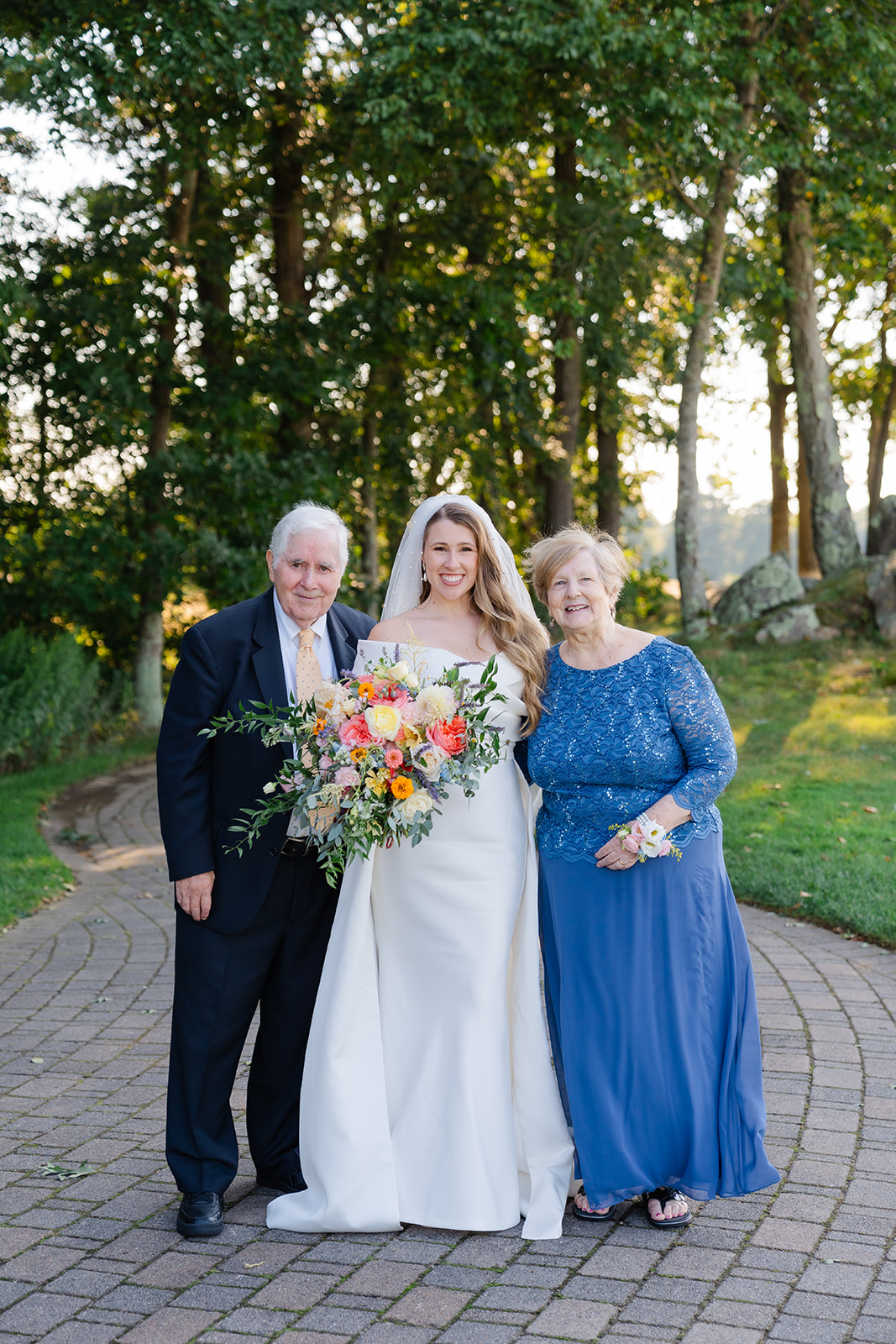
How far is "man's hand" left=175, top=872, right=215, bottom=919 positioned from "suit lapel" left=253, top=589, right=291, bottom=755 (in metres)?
0.48

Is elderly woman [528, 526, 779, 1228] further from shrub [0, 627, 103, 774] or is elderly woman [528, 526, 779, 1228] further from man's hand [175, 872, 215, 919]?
shrub [0, 627, 103, 774]

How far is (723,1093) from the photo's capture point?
3850 mm

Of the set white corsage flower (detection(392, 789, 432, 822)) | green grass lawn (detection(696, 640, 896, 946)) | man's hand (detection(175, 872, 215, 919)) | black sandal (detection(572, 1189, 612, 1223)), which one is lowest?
black sandal (detection(572, 1189, 612, 1223))

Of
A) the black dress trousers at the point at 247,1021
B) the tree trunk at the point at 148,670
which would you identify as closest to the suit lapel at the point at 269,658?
the black dress trousers at the point at 247,1021

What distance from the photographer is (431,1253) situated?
3625 millimetres

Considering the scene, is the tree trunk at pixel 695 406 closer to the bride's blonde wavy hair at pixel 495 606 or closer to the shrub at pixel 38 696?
A: the shrub at pixel 38 696

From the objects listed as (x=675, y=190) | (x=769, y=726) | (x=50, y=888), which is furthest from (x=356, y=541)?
(x=50, y=888)

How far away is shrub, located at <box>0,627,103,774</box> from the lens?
42.1 ft

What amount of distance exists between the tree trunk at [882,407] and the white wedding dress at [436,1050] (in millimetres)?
21451

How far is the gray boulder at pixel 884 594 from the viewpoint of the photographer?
1616 centimetres

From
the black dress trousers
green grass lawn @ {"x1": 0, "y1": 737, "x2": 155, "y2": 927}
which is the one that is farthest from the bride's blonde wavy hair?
green grass lawn @ {"x1": 0, "y1": 737, "x2": 155, "y2": 927}

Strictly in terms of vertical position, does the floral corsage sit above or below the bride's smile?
below

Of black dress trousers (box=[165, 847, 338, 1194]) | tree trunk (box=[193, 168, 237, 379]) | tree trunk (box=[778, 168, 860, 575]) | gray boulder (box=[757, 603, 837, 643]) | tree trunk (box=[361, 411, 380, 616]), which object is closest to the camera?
black dress trousers (box=[165, 847, 338, 1194])

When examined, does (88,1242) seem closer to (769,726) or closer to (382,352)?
(769,726)
